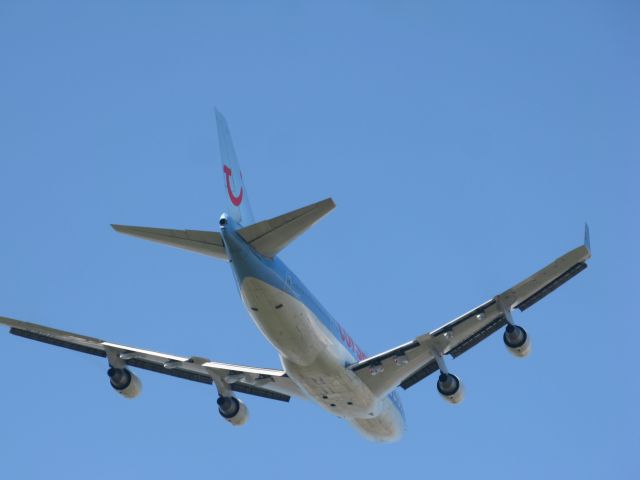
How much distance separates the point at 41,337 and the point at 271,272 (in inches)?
413

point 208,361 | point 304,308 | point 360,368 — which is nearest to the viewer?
point 304,308

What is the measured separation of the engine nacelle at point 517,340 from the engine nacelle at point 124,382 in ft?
44.3

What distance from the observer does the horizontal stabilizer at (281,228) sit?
26.8 metres

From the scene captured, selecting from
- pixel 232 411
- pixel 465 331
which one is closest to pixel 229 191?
pixel 232 411

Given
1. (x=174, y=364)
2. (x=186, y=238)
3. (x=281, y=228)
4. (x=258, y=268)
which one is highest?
(x=174, y=364)

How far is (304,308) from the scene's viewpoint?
101 ft

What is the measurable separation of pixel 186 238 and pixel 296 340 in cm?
498

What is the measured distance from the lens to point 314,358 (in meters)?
31.7

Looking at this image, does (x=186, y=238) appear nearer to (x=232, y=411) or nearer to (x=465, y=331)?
(x=232, y=411)

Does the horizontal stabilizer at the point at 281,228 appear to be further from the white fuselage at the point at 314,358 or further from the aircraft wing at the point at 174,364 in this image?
the aircraft wing at the point at 174,364

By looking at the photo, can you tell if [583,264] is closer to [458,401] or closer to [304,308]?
[458,401]

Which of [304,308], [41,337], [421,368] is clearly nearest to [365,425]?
[421,368]

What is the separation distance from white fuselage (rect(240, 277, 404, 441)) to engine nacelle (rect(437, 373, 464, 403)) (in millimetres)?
2265

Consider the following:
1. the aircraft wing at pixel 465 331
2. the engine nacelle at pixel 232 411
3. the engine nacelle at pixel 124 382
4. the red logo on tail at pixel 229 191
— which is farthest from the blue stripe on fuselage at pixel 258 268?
the engine nacelle at pixel 124 382
